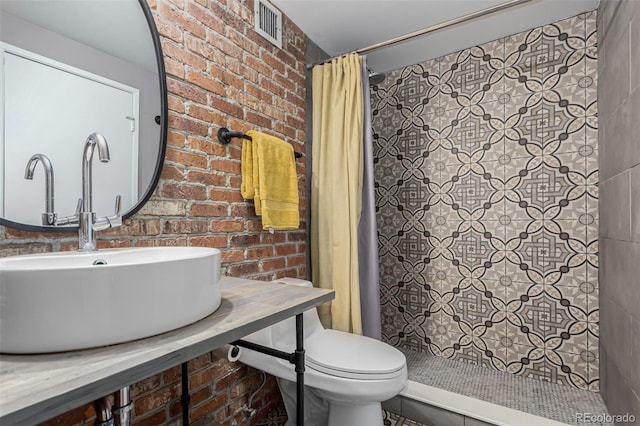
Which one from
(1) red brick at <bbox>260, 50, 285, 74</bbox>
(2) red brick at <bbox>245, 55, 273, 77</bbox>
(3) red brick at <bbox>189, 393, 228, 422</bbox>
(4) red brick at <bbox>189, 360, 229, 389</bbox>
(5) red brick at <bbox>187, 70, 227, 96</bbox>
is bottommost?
(3) red brick at <bbox>189, 393, 228, 422</bbox>

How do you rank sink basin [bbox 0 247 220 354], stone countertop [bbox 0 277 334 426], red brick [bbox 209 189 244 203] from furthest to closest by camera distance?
red brick [bbox 209 189 244 203], sink basin [bbox 0 247 220 354], stone countertop [bbox 0 277 334 426]

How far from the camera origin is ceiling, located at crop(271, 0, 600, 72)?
1865 mm

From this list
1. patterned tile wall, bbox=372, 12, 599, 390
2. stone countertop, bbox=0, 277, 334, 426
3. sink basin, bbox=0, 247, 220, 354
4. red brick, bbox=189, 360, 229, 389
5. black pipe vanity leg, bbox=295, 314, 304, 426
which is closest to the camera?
stone countertop, bbox=0, 277, 334, 426

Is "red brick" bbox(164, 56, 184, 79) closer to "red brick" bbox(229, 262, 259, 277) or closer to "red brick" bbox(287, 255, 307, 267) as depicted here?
"red brick" bbox(229, 262, 259, 277)

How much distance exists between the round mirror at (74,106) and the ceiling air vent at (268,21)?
68cm

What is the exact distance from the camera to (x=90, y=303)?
0.58 metres

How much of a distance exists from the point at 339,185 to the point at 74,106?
1.31 m

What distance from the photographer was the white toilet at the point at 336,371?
4.44ft

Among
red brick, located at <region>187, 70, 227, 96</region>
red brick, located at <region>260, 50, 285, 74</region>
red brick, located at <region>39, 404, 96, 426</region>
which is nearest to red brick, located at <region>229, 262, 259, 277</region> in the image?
red brick, located at <region>39, 404, 96, 426</region>

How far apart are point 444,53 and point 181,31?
175 centimetres

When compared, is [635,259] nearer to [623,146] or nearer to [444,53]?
[623,146]

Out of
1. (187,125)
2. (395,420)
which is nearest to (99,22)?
(187,125)

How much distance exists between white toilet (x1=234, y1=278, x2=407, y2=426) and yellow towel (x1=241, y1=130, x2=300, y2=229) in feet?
1.14

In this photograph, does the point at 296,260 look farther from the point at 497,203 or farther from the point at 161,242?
the point at 497,203
